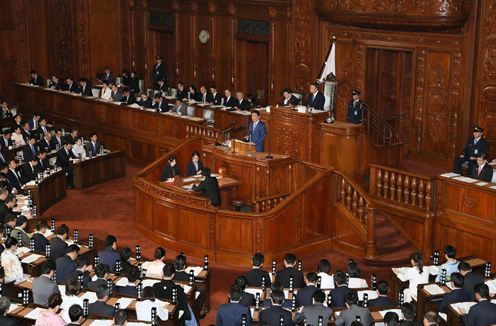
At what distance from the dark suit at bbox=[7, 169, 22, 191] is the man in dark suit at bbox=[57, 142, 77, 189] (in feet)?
6.74

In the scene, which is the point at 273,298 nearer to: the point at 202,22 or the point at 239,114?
the point at 239,114

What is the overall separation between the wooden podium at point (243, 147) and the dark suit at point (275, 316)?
263 inches

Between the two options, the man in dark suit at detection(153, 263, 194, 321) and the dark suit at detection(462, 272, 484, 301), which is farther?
the dark suit at detection(462, 272, 484, 301)

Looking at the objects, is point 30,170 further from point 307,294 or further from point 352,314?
point 352,314

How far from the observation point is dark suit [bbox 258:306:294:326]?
32.4 feet

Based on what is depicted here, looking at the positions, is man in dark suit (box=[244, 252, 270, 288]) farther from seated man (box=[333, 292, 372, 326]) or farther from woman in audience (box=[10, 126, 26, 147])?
woman in audience (box=[10, 126, 26, 147])

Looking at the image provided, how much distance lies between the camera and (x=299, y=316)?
9945 millimetres

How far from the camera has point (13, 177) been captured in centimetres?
1706

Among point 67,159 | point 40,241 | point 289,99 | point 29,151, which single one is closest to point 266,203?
point 289,99

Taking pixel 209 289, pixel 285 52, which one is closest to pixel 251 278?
pixel 209 289

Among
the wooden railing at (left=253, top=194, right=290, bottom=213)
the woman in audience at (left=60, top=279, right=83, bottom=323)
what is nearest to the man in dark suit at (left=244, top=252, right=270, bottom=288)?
the woman in audience at (left=60, top=279, right=83, bottom=323)

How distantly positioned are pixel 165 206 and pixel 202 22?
10064mm

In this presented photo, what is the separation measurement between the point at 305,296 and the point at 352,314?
3.06 ft

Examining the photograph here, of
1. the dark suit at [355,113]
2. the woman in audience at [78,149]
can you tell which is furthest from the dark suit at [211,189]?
the woman in audience at [78,149]
